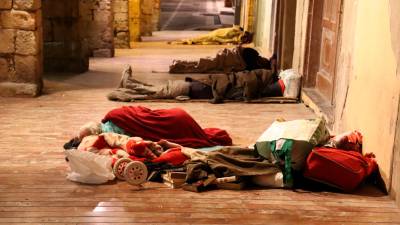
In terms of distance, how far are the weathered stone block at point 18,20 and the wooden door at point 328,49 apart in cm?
361

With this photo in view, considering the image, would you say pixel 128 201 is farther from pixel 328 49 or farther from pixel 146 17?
pixel 146 17

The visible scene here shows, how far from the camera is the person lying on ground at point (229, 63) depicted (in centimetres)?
904

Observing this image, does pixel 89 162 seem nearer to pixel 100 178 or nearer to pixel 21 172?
pixel 100 178

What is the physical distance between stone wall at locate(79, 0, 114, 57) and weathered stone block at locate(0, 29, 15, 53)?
3956 mm

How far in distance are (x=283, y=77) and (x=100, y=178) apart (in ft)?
13.6

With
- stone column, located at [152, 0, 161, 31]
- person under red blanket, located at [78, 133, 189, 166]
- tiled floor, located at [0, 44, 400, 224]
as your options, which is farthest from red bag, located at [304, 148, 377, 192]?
stone column, located at [152, 0, 161, 31]

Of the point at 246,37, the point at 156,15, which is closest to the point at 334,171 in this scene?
the point at 246,37

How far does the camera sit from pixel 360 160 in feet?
15.0

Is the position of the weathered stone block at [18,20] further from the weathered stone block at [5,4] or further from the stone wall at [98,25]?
the stone wall at [98,25]

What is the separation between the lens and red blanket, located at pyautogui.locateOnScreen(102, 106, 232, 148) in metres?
5.30

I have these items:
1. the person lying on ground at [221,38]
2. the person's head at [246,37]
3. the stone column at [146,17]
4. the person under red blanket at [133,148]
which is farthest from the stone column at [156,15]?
the person under red blanket at [133,148]

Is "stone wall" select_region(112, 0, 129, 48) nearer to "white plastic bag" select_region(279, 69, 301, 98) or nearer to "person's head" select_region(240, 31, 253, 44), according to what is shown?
"person's head" select_region(240, 31, 253, 44)

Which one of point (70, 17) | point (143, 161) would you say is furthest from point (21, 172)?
point (70, 17)

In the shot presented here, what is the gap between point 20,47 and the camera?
7.63 meters
